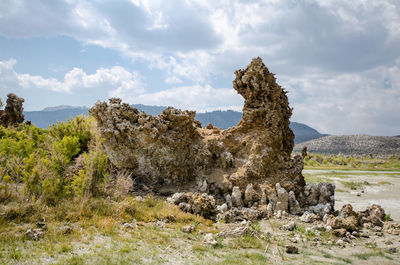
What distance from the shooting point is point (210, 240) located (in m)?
9.04

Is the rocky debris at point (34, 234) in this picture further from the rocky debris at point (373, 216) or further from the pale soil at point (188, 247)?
the rocky debris at point (373, 216)

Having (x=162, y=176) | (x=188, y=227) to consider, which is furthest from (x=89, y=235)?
(x=162, y=176)

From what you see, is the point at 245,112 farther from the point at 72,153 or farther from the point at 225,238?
the point at 72,153

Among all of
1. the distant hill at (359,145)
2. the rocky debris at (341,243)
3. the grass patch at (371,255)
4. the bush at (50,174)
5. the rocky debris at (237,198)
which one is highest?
the distant hill at (359,145)

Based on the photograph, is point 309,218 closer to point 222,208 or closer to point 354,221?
point 354,221

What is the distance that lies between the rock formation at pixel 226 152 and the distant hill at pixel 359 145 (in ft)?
315

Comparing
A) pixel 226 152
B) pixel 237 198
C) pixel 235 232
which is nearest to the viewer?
pixel 235 232

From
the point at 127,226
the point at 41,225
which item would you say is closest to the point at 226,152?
the point at 127,226

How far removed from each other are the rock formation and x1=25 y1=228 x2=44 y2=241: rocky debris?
238 inches

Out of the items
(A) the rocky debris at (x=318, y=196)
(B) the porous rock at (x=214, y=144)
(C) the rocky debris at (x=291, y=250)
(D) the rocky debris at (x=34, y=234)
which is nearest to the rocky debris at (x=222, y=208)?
(B) the porous rock at (x=214, y=144)

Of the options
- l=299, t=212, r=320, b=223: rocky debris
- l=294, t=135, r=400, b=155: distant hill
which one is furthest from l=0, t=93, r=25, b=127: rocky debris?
l=294, t=135, r=400, b=155: distant hill

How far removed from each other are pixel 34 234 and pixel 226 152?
9625 millimetres

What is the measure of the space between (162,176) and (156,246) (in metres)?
6.40

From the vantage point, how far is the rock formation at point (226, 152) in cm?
1395
